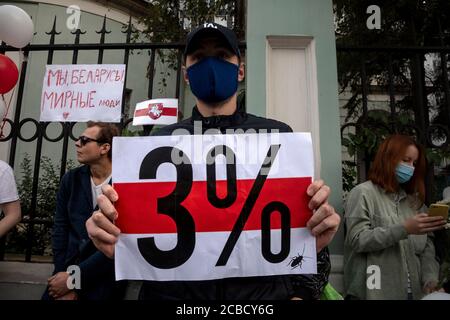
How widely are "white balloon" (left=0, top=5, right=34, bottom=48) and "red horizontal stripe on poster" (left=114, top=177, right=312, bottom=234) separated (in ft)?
8.08

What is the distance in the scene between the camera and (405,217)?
2535mm

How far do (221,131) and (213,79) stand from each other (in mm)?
256

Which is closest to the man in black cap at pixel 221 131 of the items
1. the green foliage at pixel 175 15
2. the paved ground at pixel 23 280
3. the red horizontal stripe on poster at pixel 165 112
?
the red horizontal stripe on poster at pixel 165 112

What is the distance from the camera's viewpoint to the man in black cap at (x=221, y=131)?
1.44 m

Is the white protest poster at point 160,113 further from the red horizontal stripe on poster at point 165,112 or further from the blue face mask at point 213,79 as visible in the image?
the blue face mask at point 213,79

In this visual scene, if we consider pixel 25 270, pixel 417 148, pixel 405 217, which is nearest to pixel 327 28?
pixel 417 148

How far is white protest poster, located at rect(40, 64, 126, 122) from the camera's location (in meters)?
3.24

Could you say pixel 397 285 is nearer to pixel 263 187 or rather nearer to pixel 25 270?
pixel 263 187

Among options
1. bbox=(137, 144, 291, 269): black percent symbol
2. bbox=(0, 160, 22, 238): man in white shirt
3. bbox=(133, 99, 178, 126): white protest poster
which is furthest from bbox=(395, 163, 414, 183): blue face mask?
A: bbox=(0, 160, 22, 238): man in white shirt

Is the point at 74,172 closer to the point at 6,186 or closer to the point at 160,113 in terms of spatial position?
the point at 6,186

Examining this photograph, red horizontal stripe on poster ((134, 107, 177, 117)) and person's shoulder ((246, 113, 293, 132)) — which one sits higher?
red horizontal stripe on poster ((134, 107, 177, 117))

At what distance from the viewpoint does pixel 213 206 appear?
5.00ft

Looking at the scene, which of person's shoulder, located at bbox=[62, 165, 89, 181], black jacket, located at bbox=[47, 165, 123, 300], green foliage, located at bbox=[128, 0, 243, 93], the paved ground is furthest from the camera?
green foliage, located at bbox=[128, 0, 243, 93]

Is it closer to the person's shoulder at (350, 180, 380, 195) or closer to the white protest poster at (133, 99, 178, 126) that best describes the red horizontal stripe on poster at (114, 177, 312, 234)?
the person's shoulder at (350, 180, 380, 195)
